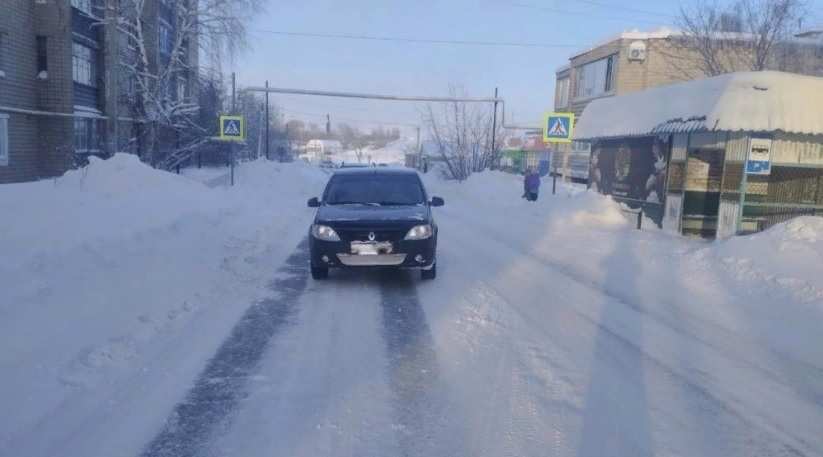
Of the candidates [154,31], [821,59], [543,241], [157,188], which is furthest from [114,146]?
[821,59]

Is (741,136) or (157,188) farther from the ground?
(741,136)

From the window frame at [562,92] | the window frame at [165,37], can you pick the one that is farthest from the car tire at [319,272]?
the window frame at [562,92]

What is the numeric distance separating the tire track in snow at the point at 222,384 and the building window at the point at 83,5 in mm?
24173

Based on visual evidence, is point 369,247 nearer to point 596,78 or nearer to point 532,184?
point 532,184

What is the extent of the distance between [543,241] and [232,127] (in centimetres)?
1246

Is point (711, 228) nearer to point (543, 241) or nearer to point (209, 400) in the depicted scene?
point (543, 241)

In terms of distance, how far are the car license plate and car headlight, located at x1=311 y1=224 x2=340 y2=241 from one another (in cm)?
27

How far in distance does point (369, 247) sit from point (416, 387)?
12.8 ft

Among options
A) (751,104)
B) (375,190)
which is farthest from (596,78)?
(375,190)

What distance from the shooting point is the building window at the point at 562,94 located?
137 ft

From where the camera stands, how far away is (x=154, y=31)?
92.5ft

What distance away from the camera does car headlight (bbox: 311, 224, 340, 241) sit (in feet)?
28.5

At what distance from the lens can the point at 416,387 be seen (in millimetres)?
4879

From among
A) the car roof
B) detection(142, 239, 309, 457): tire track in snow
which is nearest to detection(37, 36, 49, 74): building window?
the car roof
